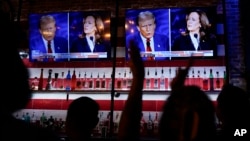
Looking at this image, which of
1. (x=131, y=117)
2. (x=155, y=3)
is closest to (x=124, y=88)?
(x=155, y=3)

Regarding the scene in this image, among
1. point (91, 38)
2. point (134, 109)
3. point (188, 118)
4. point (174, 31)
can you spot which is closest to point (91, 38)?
point (91, 38)

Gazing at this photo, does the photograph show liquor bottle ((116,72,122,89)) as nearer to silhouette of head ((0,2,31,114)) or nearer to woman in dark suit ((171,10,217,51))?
woman in dark suit ((171,10,217,51))

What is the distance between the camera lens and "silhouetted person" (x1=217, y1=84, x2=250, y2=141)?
178 cm

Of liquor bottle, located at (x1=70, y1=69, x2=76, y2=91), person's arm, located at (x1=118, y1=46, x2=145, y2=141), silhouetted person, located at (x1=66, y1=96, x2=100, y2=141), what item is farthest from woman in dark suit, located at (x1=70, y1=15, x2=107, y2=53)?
person's arm, located at (x1=118, y1=46, x2=145, y2=141)

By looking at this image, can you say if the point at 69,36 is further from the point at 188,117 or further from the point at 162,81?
the point at 188,117

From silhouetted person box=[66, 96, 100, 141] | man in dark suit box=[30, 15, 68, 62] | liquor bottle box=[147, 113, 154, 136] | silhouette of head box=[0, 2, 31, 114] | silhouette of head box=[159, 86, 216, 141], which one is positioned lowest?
liquor bottle box=[147, 113, 154, 136]

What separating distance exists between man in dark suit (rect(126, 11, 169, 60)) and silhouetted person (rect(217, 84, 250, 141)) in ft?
10.4

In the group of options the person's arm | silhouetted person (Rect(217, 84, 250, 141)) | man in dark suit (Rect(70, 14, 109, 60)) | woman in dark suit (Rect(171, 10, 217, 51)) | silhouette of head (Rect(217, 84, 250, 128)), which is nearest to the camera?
the person's arm

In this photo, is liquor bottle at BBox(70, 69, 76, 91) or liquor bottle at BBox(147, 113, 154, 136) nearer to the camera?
liquor bottle at BBox(147, 113, 154, 136)

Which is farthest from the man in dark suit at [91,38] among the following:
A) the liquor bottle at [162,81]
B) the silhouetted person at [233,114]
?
the silhouetted person at [233,114]

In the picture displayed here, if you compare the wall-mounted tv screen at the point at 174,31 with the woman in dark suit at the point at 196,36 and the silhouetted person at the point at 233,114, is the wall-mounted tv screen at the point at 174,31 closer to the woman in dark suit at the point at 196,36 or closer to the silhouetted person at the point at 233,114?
the woman in dark suit at the point at 196,36

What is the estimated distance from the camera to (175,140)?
3.78 feet

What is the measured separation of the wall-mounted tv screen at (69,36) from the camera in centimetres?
556

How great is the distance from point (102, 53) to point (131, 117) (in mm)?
4101
